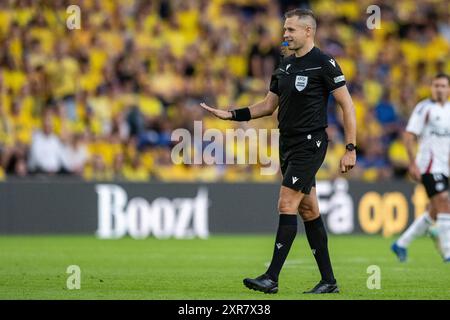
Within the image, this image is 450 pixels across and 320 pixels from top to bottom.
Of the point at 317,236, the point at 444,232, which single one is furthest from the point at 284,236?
the point at 444,232

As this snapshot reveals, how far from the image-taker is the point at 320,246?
9.75m

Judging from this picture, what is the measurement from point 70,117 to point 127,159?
51.1 inches

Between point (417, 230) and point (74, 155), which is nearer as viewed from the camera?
point (417, 230)

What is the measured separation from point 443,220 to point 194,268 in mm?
3204

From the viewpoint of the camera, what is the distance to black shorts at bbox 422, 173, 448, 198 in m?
13.4

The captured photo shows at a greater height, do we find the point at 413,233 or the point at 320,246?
the point at 320,246

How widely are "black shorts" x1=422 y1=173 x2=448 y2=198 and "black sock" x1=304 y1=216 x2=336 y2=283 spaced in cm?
402

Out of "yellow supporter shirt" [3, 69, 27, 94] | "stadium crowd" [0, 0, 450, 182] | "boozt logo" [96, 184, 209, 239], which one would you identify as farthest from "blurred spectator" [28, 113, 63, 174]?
"yellow supporter shirt" [3, 69, 27, 94]

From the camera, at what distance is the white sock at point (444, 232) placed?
13305 millimetres

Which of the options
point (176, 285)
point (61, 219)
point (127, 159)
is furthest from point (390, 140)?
point (176, 285)

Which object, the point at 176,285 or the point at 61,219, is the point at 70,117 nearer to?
Answer: the point at 61,219

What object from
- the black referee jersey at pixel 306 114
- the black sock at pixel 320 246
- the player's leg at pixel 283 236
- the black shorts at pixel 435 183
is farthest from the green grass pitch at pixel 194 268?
the black referee jersey at pixel 306 114

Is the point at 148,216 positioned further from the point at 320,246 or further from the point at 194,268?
the point at 320,246

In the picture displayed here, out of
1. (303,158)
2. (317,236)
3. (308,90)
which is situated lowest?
(317,236)
